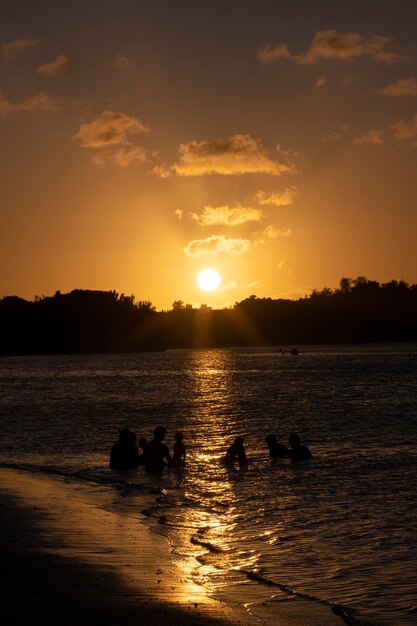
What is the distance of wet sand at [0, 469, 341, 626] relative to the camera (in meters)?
11.4

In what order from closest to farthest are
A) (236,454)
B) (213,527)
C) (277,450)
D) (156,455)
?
(213,527) → (156,455) → (236,454) → (277,450)

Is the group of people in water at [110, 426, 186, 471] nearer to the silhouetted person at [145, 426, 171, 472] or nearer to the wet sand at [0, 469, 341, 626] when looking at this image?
the silhouetted person at [145, 426, 171, 472]

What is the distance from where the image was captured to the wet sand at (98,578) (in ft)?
37.4

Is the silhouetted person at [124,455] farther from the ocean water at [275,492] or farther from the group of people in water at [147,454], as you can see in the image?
the ocean water at [275,492]

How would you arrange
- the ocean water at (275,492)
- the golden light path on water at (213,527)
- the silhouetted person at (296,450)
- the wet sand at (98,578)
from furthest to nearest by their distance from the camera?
the silhouetted person at (296,450)
the golden light path on water at (213,527)
the ocean water at (275,492)
the wet sand at (98,578)

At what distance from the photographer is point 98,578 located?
13359mm

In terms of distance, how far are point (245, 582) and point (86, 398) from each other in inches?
2820

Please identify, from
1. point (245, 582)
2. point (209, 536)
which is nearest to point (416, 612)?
point (245, 582)

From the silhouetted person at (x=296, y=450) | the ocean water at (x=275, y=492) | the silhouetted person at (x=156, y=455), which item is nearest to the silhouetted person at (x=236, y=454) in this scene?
the ocean water at (x=275, y=492)

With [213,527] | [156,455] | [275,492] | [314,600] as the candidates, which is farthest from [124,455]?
[314,600]

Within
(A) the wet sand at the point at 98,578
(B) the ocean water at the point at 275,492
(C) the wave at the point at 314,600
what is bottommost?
(B) the ocean water at the point at 275,492

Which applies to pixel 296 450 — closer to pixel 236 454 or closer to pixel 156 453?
pixel 236 454

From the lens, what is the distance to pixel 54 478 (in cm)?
2795

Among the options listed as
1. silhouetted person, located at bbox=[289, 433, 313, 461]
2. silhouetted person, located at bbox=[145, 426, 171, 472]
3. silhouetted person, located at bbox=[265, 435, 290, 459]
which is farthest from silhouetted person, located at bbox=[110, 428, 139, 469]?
silhouetted person, located at bbox=[289, 433, 313, 461]
